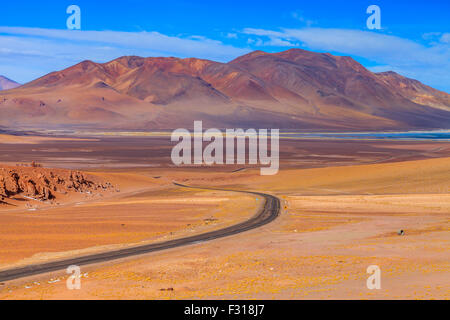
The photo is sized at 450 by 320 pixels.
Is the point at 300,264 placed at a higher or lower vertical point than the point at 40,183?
lower

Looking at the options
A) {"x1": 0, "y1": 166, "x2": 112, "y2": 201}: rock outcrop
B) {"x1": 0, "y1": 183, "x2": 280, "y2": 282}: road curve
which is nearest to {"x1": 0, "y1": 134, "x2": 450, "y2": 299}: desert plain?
{"x1": 0, "y1": 183, "x2": 280, "y2": 282}: road curve

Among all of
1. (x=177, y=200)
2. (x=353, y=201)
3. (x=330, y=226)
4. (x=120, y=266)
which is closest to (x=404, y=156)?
(x=353, y=201)

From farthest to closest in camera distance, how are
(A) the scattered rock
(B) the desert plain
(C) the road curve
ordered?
(A) the scattered rock → (C) the road curve → (B) the desert plain

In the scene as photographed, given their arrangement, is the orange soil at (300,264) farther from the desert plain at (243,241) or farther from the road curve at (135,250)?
the road curve at (135,250)

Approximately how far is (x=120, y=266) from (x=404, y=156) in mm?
64453

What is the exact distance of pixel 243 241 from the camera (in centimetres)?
1942

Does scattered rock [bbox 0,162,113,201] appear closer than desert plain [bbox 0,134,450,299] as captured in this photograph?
No

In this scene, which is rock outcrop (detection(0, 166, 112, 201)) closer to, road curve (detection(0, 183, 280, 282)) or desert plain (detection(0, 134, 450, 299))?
desert plain (detection(0, 134, 450, 299))

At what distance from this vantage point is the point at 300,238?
1966 cm

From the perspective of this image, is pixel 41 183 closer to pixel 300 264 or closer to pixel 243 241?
pixel 243 241

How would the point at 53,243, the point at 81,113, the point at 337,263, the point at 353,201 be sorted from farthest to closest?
the point at 81,113 < the point at 353,201 < the point at 53,243 < the point at 337,263

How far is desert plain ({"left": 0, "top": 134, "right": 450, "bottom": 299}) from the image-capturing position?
504 inches

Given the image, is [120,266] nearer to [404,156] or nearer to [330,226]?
[330,226]

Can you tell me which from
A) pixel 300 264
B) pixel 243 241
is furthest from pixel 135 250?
pixel 300 264
